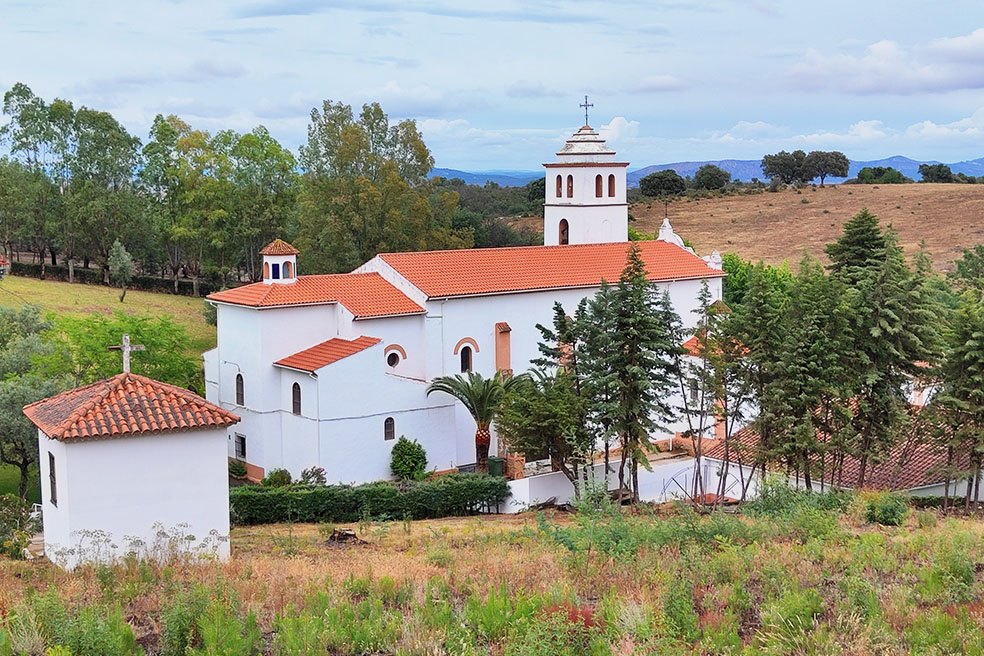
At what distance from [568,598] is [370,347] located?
19.4 metres

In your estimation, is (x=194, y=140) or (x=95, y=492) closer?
(x=95, y=492)

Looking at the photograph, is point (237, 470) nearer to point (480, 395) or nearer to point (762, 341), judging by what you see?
point (480, 395)

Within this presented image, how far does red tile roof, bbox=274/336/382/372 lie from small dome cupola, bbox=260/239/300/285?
245cm

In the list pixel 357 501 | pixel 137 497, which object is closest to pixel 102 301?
pixel 357 501

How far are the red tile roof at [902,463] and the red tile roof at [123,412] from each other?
13749mm

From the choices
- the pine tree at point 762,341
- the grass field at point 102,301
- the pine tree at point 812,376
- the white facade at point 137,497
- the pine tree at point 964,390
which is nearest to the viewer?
the white facade at point 137,497

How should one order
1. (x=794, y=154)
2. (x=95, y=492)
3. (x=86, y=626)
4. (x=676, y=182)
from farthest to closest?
(x=794, y=154)
(x=676, y=182)
(x=95, y=492)
(x=86, y=626)

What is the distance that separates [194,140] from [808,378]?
4689 centimetres

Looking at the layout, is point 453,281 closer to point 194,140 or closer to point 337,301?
point 337,301

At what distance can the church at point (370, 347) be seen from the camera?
29516mm

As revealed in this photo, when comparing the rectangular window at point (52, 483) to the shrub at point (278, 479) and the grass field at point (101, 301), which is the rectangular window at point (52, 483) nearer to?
the shrub at point (278, 479)

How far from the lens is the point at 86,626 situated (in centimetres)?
962

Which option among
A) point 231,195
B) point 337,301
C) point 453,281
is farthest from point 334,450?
point 231,195

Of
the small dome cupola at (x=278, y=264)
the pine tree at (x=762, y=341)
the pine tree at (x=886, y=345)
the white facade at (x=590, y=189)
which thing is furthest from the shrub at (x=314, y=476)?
the white facade at (x=590, y=189)
